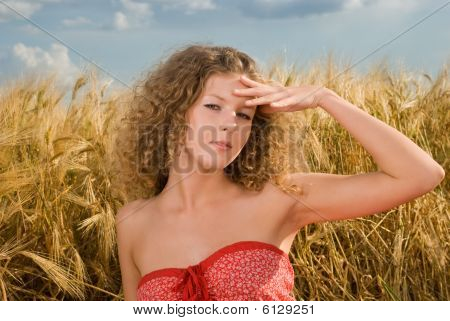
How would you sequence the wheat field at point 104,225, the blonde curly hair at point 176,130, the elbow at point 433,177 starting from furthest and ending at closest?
the wheat field at point 104,225, the blonde curly hair at point 176,130, the elbow at point 433,177

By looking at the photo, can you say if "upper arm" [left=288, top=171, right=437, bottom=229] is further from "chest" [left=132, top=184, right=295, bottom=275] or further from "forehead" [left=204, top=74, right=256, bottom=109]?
"forehead" [left=204, top=74, right=256, bottom=109]

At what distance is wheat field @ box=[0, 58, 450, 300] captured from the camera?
8.57 ft

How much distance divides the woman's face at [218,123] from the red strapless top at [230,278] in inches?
9.5

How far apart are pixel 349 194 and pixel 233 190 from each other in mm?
353

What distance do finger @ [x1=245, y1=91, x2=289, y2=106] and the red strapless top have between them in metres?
0.37

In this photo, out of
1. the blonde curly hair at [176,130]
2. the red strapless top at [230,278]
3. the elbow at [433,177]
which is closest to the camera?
the elbow at [433,177]

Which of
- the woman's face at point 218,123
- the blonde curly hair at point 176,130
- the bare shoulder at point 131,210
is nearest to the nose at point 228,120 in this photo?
the woman's face at point 218,123

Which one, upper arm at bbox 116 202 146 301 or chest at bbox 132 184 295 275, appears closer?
chest at bbox 132 184 295 275

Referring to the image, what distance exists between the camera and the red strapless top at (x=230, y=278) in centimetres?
175

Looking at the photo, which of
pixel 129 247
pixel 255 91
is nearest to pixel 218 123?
pixel 255 91

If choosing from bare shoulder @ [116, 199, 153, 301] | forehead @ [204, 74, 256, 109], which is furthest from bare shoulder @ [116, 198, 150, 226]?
forehead @ [204, 74, 256, 109]

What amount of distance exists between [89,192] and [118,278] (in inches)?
14.9

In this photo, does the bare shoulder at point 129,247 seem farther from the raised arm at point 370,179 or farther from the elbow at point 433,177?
the elbow at point 433,177

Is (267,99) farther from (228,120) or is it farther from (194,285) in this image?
(194,285)
